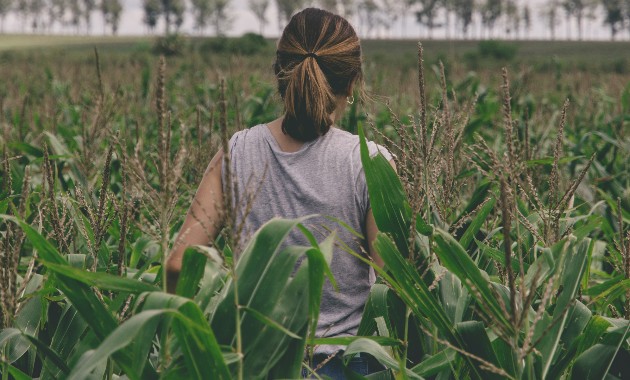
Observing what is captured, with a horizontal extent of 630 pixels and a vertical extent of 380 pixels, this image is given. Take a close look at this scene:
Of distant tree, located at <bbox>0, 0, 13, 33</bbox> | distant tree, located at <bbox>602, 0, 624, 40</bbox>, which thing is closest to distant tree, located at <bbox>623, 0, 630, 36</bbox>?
distant tree, located at <bbox>602, 0, 624, 40</bbox>

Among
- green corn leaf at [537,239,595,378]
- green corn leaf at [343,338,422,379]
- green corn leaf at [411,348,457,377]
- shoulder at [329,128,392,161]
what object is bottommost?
green corn leaf at [411,348,457,377]

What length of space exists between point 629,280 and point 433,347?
48 centimetres

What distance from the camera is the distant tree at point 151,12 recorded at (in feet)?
334

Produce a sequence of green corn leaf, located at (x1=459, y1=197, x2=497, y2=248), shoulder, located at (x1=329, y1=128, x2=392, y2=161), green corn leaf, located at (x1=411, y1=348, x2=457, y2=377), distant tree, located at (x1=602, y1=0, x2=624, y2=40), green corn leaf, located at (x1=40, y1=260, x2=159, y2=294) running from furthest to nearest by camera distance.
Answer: distant tree, located at (x1=602, y1=0, x2=624, y2=40) < shoulder, located at (x1=329, y1=128, x2=392, y2=161) < green corn leaf, located at (x1=459, y1=197, x2=497, y2=248) < green corn leaf, located at (x1=411, y1=348, x2=457, y2=377) < green corn leaf, located at (x1=40, y1=260, x2=159, y2=294)

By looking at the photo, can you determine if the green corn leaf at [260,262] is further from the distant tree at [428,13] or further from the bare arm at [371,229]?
the distant tree at [428,13]

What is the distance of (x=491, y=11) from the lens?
101 meters

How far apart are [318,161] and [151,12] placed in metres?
109

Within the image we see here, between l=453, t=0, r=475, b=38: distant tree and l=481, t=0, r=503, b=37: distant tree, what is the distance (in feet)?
6.53

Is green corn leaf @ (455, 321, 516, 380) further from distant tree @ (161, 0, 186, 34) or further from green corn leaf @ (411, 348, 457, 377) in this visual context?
distant tree @ (161, 0, 186, 34)

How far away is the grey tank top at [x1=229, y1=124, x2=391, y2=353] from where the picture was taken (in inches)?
73.1

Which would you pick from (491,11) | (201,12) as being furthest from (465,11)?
(201,12)

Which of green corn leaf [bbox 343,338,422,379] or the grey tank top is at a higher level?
the grey tank top

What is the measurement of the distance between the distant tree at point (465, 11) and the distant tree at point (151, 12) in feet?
148

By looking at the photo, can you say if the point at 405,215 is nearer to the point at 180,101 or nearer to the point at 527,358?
the point at 527,358
